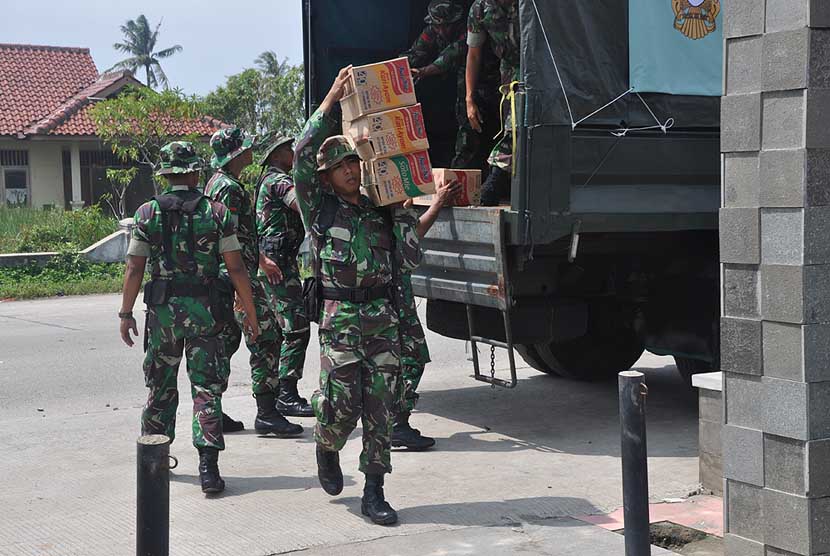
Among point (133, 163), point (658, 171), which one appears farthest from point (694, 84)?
point (133, 163)

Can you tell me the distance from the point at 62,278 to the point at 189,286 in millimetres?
11305

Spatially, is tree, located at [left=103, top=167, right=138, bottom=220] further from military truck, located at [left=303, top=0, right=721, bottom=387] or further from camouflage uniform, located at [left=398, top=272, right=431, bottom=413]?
camouflage uniform, located at [left=398, top=272, right=431, bottom=413]

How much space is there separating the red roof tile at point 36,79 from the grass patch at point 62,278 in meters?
12.6

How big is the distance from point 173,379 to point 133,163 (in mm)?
24439

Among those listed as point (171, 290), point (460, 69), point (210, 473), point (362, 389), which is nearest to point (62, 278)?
point (460, 69)

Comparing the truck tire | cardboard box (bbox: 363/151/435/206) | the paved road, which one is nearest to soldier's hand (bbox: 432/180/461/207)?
cardboard box (bbox: 363/151/435/206)

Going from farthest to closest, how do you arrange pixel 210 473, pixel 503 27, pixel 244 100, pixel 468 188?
pixel 244 100, pixel 503 27, pixel 468 188, pixel 210 473

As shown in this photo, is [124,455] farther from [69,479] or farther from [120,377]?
[120,377]

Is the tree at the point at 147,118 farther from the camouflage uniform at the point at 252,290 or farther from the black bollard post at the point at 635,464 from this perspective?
the black bollard post at the point at 635,464

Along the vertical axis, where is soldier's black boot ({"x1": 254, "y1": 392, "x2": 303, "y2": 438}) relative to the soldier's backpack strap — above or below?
below

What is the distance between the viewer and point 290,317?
24.0 ft

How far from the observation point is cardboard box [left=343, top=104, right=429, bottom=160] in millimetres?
5938

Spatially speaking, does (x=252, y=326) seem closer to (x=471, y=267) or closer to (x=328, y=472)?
(x=328, y=472)

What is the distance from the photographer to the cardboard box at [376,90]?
19.6 ft
